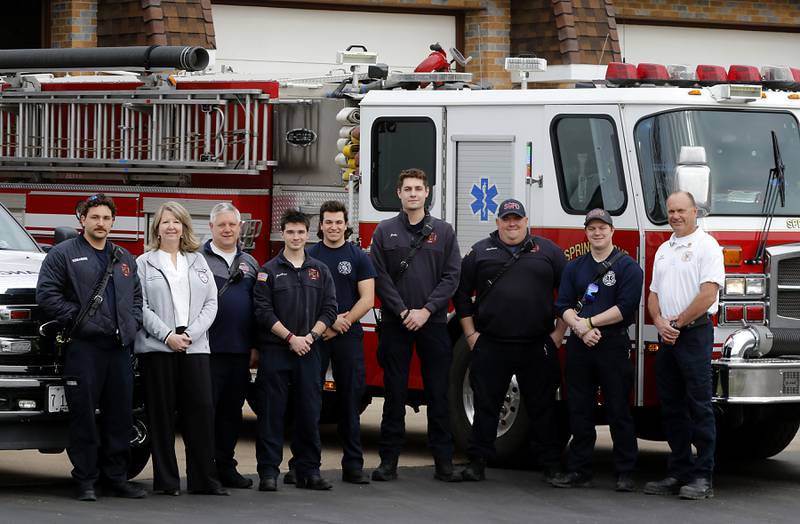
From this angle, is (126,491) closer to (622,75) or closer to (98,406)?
(98,406)

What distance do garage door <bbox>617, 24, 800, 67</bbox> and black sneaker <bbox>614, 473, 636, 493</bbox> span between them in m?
11.7

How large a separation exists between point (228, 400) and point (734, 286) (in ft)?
10.6

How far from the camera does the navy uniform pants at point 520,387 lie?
1062 cm

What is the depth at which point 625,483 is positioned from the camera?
34.1 feet

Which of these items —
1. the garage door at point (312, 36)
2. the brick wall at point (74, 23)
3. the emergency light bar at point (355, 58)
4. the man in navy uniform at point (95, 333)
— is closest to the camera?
the man in navy uniform at point (95, 333)

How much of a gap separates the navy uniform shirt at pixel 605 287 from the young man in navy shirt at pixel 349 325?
1.23m

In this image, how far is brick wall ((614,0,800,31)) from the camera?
21703 millimetres

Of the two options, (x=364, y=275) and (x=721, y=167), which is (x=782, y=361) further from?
(x=364, y=275)

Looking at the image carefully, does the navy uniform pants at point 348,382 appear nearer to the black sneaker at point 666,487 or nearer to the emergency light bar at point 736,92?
the black sneaker at point 666,487

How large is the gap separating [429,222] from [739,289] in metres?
2.00

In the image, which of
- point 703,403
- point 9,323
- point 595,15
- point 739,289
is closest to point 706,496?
point 703,403

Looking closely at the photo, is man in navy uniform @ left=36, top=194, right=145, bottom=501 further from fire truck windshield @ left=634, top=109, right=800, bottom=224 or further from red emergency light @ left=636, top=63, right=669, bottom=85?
red emergency light @ left=636, top=63, right=669, bottom=85

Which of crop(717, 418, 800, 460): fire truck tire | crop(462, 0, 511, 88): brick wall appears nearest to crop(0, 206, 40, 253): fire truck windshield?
crop(717, 418, 800, 460): fire truck tire

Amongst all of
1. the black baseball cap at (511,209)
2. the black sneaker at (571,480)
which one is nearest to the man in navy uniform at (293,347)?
the black baseball cap at (511,209)
